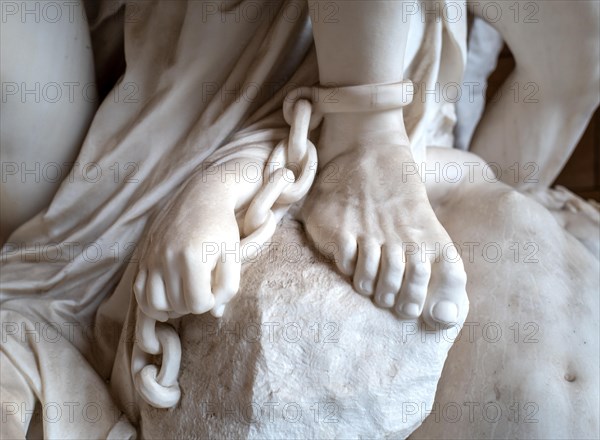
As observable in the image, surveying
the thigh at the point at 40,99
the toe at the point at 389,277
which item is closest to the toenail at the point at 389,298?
the toe at the point at 389,277

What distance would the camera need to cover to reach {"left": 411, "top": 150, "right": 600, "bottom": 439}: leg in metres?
0.97

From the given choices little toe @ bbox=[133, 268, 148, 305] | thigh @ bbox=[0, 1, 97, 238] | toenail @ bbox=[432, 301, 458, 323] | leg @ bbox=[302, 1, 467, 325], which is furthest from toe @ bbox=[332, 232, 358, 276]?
thigh @ bbox=[0, 1, 97, 238]

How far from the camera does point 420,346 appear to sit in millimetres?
837

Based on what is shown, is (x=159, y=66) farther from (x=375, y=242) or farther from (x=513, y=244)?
(x=513, y=244)

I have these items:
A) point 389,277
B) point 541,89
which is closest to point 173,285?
point 389,277

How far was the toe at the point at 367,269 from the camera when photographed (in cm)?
83

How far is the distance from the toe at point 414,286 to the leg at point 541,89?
559 millimetres

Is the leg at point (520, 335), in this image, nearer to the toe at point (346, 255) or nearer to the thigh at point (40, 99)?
the toe at point (346, 255)

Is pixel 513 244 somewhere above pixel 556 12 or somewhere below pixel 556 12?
below

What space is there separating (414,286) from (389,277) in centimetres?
3

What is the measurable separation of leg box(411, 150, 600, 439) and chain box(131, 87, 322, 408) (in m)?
0.31

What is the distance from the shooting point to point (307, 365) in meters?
0.82

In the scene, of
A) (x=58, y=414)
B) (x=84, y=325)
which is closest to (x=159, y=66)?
(x=84, y=325)

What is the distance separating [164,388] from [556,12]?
2.67 feet
